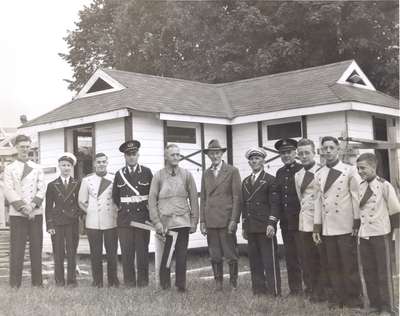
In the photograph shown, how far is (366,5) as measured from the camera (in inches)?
741

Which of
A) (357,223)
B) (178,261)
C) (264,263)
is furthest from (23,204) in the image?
(357,223)

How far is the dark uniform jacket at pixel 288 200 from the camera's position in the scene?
6.33 m

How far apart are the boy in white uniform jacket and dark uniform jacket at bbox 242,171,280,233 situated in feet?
3.90

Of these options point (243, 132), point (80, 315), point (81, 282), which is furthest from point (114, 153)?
point (80, 315)

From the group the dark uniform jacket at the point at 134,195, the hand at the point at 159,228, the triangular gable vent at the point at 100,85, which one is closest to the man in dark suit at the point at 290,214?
the hand at the point at 159,228

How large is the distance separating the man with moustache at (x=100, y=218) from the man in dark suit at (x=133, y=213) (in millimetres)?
274

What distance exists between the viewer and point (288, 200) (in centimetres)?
638

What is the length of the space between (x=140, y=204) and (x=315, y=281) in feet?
7.52

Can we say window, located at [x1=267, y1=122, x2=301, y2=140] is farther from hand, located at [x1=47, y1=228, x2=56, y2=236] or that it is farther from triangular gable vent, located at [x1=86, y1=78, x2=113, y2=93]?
hand, located at [x1=47, y1=228, x2=56, y2=236]

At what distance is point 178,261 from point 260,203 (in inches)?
47.4

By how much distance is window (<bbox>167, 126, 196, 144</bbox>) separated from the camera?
1147cm

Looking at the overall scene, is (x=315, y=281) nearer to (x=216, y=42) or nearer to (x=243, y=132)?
(x=243, y=132)

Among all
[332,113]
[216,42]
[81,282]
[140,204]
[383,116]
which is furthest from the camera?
[216,42]

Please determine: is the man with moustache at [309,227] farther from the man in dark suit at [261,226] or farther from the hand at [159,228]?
the hand at [159,228]
